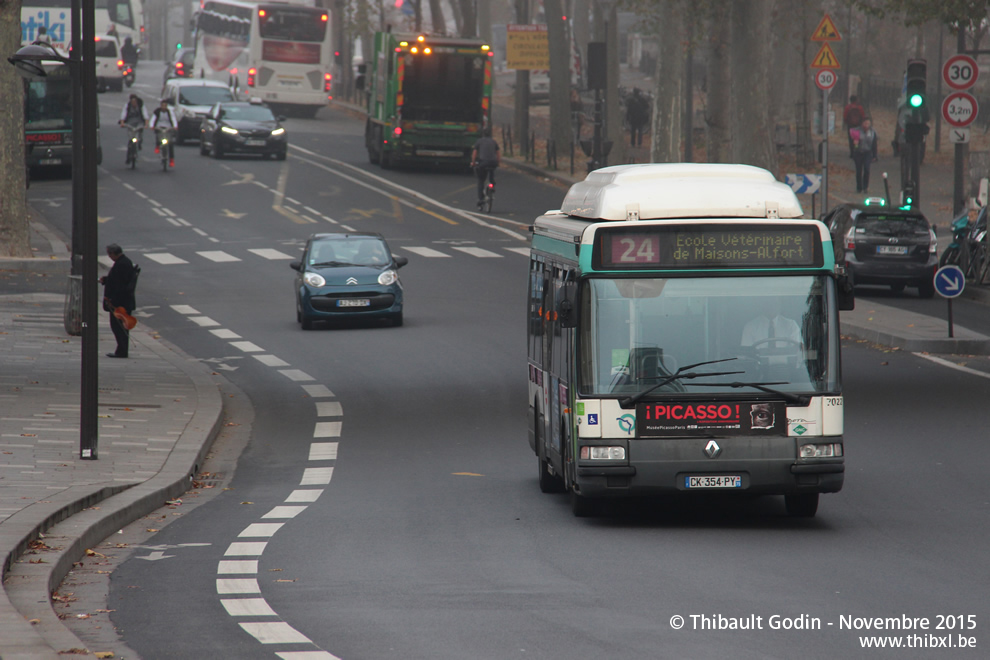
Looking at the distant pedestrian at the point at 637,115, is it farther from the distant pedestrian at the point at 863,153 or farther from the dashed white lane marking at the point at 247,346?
the dashed white lane marking at the point at 247,346

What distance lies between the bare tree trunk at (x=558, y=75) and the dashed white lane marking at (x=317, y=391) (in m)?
32.1

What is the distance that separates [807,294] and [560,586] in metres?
3.45

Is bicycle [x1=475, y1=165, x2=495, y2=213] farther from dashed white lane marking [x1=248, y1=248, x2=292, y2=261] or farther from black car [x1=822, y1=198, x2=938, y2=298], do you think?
black car [x1=822, y1=198, x2=938, y2=298]

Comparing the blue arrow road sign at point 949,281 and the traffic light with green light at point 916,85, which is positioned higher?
the traffic light with green light at point 916,85

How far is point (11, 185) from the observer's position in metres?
32.2

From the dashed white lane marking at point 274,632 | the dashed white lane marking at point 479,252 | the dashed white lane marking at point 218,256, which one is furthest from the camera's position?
the dashed white lane marking at point 479,252

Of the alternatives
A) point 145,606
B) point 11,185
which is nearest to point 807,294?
point 145,606

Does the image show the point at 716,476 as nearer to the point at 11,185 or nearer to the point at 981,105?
the point at 11,185

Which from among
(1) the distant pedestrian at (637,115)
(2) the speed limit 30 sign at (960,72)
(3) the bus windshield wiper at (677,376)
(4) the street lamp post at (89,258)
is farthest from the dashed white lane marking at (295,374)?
(1) the distant pedestrian at (637,115)

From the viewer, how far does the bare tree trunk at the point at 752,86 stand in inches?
1384

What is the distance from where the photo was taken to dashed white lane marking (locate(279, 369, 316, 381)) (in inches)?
830

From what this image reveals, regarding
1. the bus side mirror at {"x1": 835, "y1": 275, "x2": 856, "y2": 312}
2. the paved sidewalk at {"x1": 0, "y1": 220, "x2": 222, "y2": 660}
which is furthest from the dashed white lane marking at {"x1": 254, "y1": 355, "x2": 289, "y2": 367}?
the bus side mirror at {"x1": 835, "y1": 275, "x2": 856, "y2": 312}

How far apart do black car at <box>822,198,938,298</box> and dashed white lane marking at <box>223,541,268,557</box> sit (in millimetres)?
21301

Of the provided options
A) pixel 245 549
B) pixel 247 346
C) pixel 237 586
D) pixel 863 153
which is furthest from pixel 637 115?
pixel 237 586
